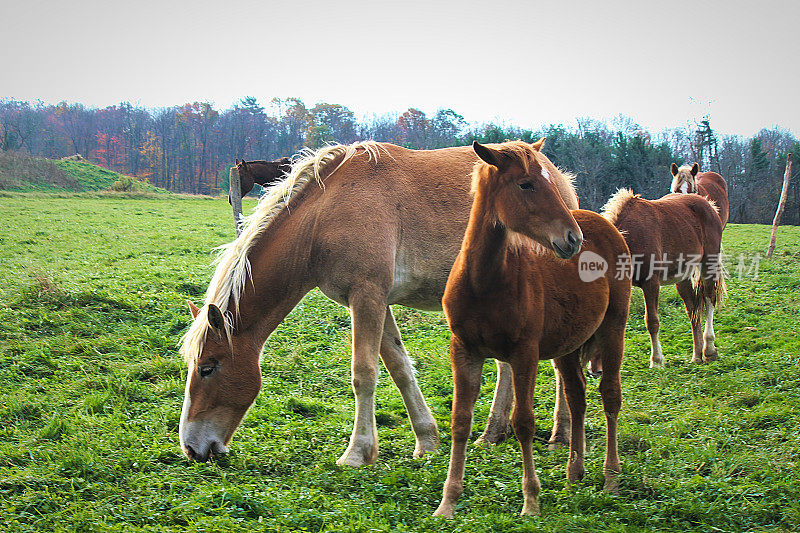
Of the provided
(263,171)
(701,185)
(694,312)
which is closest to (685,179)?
(701,185)

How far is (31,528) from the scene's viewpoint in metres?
3.47

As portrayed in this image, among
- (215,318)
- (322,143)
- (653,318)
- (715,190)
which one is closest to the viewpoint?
(215,318)

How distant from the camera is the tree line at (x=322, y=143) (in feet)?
135

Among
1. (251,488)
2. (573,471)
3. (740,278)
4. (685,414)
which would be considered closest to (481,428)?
(573,471)

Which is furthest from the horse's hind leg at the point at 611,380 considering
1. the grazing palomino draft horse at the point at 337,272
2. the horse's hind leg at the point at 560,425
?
the grazing palomino draft horse at the point at 337,272

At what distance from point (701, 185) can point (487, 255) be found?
1021 cm

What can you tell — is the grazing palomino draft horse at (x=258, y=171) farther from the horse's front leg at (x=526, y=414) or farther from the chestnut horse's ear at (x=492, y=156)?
the horse's front leg at (x=526, y=414)

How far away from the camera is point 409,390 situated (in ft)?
17.8

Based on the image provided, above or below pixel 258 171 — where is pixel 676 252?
below

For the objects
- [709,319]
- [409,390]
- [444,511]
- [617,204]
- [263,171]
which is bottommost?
[444,511]

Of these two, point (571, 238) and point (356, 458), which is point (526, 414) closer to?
point (571, 238)

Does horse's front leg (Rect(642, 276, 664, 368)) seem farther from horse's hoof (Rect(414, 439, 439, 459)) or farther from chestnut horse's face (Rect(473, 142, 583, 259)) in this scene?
chestnut horse's face (Rect(473, 142, 583, 259))

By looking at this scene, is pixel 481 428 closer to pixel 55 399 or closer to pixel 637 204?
pixel 637 204

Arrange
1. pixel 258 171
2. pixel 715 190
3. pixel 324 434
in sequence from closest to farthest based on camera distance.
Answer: pixel 324 434
pixel 715 190
pixel 258 171
